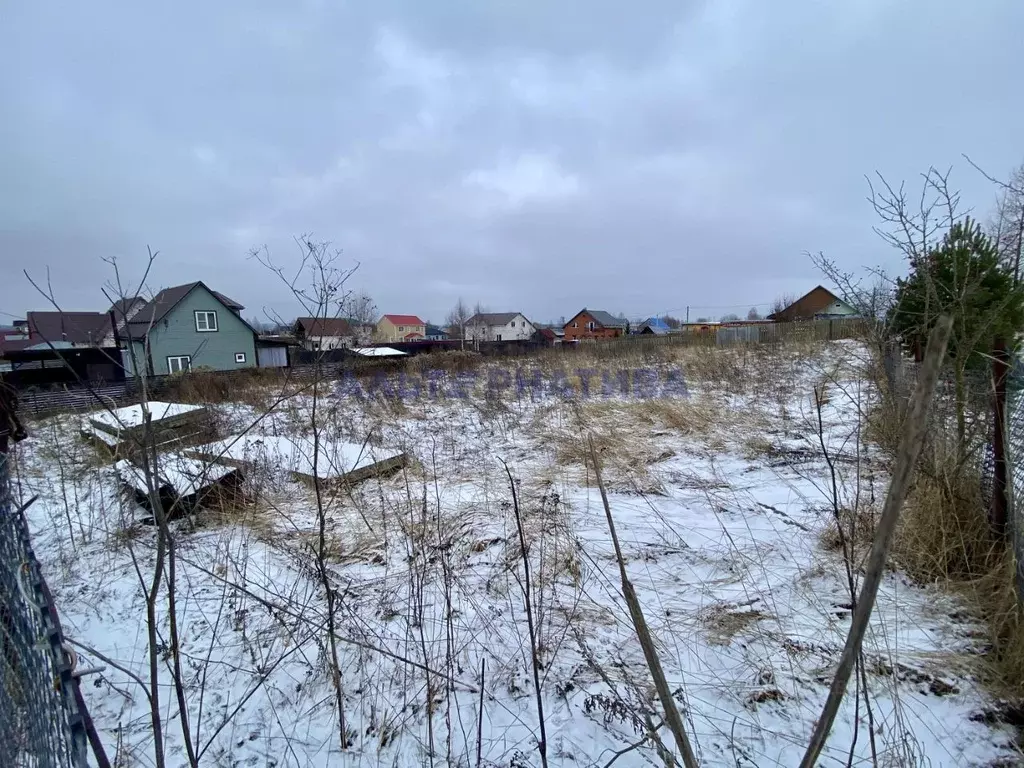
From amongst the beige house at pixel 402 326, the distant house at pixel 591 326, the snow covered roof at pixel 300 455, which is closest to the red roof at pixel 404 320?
the beige house at pixel 402 326

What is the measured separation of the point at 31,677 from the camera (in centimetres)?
134

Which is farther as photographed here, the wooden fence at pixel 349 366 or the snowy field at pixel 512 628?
the wooden fence at pixel 349 366

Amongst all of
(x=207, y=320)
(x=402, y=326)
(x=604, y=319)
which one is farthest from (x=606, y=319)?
(x=207, y=320)

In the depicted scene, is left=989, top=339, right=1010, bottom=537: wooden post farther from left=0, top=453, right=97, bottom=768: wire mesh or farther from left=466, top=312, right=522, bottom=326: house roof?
left=466, top=312, right=522, bottom=326: house roof

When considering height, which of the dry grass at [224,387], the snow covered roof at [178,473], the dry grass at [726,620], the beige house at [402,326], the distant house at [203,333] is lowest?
the dry grass at [726,620]

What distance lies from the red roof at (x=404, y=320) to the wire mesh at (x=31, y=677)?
68599 millimetres

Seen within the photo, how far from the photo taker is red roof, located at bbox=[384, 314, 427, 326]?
68750 mm

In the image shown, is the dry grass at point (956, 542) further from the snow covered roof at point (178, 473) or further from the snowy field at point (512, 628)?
the snow covered roof at point (178, 473)

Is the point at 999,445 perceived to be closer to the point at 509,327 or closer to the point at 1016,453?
the point at 1016,453

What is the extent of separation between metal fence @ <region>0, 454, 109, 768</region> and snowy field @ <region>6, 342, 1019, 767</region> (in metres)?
0.20

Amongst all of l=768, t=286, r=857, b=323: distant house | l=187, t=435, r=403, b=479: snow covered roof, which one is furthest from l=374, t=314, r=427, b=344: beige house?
l=187, t=435, r=403, b=479: snow covered roof

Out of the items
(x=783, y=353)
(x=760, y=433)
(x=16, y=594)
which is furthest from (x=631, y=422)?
(x=783, y=353)

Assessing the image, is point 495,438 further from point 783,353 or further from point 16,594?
point 783,353

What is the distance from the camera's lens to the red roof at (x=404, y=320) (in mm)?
68750
